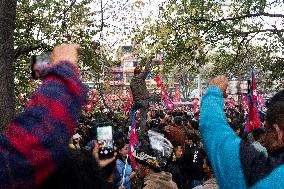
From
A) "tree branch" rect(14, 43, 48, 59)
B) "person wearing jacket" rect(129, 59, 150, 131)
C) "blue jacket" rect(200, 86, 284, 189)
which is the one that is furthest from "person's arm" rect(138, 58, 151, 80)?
"blue jacket" rect(200, 86, 284, 189)

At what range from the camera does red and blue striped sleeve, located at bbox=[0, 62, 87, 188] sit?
3.19 ft

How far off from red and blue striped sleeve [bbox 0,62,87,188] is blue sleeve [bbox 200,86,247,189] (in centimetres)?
86

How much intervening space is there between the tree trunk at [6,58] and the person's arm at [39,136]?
12.5ft

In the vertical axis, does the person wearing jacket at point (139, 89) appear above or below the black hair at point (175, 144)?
above

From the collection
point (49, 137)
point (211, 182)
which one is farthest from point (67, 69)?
point (211, 182)

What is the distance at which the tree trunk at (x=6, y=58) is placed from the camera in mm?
4668

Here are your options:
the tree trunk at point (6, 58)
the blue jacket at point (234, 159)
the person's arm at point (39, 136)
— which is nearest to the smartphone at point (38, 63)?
the person's arm at point (39, 136)

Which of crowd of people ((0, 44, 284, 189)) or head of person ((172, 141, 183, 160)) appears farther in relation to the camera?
head of person ((172, 141, 183, 160))

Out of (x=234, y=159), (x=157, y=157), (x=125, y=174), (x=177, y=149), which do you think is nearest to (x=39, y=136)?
(x=234, y=159)

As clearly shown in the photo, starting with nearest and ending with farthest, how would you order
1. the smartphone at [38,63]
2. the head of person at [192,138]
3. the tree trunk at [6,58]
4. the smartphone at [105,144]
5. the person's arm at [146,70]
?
the smartphone at [38,63], the smartphone at [105,144], the tree trunk at [6,58], the head of person at [192,138], the person's arm at [146,70]

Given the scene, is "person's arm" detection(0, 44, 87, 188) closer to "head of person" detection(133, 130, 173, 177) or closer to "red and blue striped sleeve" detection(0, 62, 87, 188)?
"red and blue striped sleeve" detection(0, 62, 87, 188)

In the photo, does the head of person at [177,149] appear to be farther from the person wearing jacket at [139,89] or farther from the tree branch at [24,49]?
the tree branch at [24,49]

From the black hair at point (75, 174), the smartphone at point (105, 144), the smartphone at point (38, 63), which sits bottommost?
the smartphone at point (105, 144)

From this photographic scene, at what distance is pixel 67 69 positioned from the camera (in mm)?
1104
